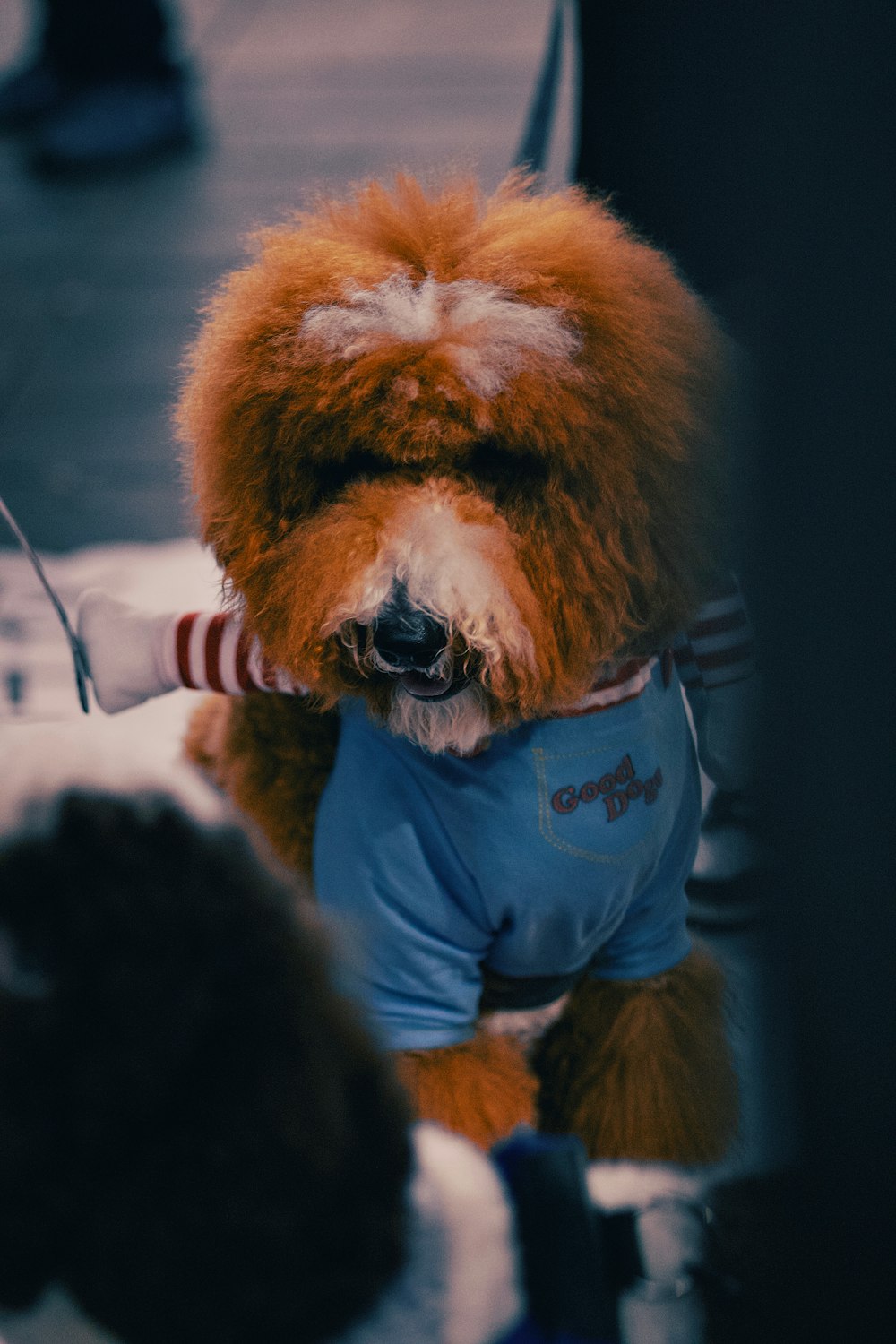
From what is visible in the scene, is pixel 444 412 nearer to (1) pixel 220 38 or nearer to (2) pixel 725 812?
(2) pixel 725 812

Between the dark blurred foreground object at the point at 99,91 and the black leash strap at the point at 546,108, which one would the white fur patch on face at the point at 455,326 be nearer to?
the black leash strap at the point at 546,108

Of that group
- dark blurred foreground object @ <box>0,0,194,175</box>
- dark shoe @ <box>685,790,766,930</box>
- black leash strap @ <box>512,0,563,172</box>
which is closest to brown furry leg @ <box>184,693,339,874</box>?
dark shoe @ <box>685,790,766,930</box>

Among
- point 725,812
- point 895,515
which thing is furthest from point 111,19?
point 895,515

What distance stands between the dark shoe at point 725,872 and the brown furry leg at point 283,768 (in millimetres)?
246

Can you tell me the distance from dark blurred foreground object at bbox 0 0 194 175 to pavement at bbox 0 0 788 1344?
2.6 inches

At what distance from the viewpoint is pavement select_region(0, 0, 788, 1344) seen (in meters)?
1.07

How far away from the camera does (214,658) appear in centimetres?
70

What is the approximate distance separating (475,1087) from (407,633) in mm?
335

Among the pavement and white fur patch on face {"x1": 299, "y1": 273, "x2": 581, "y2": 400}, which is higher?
white fur patch on face {"x1": 299, "y1": 273, "x2": 581, "y2": 400}

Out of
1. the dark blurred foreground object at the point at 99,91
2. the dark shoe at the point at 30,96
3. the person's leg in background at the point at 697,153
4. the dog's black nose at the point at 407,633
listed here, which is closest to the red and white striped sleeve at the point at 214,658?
the dog's black nose at the point at 407,633

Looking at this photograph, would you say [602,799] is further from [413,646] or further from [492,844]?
[413,646]

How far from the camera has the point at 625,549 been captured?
0.58 meters

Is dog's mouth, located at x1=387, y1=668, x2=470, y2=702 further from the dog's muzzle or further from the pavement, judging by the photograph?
the pavement

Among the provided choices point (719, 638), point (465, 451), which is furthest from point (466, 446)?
point (719, 638)
